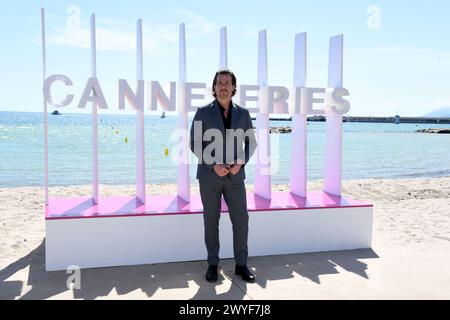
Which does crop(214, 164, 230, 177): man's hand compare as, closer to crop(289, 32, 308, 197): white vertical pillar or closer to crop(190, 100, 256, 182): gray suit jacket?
crop(190, 100, 256, 182): gray suit jacket

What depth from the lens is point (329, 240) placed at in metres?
5.16

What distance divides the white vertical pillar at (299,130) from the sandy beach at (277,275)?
3.39ft

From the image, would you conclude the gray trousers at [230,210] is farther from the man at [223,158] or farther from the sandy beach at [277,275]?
the sandy beach at [277,275]

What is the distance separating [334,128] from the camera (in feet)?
18.4

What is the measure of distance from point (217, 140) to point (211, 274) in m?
1.27

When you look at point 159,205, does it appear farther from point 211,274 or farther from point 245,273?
point 245,273

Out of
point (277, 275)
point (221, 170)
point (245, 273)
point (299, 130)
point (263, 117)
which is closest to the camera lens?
point (221, 170)

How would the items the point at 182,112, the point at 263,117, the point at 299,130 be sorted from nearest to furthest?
the point at 182,112 < the point at 263,117 < the point at 299,130

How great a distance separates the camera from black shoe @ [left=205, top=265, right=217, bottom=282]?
13.3 ft

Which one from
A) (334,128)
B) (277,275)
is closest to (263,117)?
(334,128)

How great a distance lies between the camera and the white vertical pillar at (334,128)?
18.2 feet

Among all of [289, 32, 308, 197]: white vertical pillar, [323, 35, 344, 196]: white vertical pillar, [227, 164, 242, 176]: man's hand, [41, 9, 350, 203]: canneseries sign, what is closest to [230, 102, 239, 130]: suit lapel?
[227, 164, 242, 176]: man's hand
